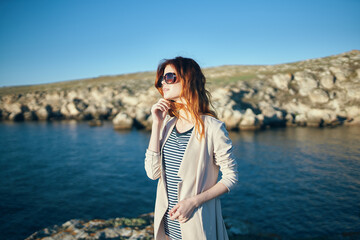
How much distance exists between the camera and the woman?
237 cm

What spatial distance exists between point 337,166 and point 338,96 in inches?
986

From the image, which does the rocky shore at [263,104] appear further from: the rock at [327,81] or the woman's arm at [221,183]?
the woman's arm at [221,183]

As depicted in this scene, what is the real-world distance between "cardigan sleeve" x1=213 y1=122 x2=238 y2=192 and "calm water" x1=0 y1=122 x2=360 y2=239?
6.25 m

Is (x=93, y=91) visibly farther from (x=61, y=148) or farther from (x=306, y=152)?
(x=306, y=152)

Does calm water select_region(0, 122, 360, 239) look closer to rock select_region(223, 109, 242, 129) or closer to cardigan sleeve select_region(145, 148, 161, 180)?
rock select_region(223, 109, 242, 129)

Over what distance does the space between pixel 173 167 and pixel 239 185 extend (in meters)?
6.43

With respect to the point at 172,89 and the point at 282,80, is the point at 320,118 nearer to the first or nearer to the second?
the point at 282,80

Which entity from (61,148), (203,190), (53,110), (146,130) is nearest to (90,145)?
(61,148)

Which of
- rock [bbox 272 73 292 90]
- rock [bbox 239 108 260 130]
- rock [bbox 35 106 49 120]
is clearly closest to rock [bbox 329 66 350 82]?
rock [bbox 272 73 292 90]

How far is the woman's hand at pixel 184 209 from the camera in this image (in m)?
2.31

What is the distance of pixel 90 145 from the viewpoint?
25938 mm

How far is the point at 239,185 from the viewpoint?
831 centimetres

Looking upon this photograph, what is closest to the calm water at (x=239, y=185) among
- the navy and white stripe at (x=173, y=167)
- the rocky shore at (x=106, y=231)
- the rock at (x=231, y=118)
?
the rocky shore at (x=106, y=231)

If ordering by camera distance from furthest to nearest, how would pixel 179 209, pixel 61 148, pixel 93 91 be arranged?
pixel 93 91 → pixel 61 148 → pixel 179 209
